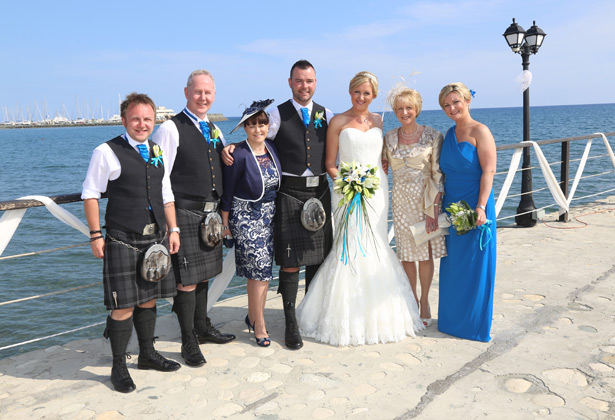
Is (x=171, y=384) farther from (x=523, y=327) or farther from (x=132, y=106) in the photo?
(x=523, y=327)

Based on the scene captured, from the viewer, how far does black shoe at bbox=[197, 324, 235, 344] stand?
142 inches

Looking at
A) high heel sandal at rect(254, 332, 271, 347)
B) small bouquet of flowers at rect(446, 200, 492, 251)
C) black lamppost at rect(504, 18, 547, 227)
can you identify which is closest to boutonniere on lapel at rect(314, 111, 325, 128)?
small bouquet of flowers at rect(446, 200, 492, 251)

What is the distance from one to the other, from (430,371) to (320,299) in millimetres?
956

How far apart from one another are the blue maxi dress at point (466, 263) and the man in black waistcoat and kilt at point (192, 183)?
1.63 meters

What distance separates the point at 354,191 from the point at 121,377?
1.86 meters

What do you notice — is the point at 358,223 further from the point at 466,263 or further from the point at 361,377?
the point at 361,377

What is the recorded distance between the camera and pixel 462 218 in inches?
136

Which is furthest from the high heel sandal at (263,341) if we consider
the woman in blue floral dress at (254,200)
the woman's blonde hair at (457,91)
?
the woman's blonde hair at (457,91)

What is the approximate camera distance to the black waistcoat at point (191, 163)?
3.19m

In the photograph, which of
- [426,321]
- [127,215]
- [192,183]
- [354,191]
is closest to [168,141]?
[192,183]

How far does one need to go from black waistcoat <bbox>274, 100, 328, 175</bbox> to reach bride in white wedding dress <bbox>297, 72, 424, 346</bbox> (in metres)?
0.14

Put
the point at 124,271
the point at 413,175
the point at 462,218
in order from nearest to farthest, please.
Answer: the point at 124,271 < the point at 462,218 < the point at 413,175

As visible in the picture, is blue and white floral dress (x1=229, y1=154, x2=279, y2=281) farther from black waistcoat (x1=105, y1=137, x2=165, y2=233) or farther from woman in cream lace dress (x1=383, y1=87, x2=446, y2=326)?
woman in cream lace dress (x1=383, y1=87, x2=446, y2=326)

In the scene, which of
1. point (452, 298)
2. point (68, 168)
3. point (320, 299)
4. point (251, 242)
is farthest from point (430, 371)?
point (68, 168)
